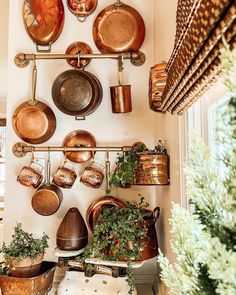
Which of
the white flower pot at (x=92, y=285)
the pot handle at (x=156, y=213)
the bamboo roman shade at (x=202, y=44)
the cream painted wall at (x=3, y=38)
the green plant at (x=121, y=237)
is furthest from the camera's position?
the cream painted wall at (x=3, y=38)

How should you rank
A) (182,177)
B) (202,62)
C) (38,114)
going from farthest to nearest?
(38,114)
(182,177)
(202,62)

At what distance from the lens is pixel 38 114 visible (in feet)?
6.42

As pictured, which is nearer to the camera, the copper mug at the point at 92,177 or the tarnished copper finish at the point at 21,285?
the tarnished copper finish at the point at 21,285

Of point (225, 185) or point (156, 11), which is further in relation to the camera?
point (156, 11)

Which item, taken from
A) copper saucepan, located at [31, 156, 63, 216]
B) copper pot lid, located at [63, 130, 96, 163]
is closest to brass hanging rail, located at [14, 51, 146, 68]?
copper pot lid, located at [63, 130, 96, 163]

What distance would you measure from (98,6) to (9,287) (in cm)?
176

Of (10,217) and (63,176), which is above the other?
(63,176)

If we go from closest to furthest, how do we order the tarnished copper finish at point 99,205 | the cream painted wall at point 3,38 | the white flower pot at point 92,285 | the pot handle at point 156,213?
the white flower pot at point 92,285, the pot handle at point 156,213, the tarnished copper finish at point 99,205, the cream painted wall at point 3,38

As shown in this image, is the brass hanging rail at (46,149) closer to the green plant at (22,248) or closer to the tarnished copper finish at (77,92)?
the tarnished copper finish at (77,92)

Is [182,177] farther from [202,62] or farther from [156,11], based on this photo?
[156,11]

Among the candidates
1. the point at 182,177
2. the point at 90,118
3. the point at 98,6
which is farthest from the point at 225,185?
the point at 98,6

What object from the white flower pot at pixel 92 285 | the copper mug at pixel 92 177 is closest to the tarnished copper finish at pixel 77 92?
the copper mug at pixel 92 177

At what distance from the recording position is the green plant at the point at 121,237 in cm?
142

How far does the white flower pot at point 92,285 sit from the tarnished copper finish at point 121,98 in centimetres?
96
